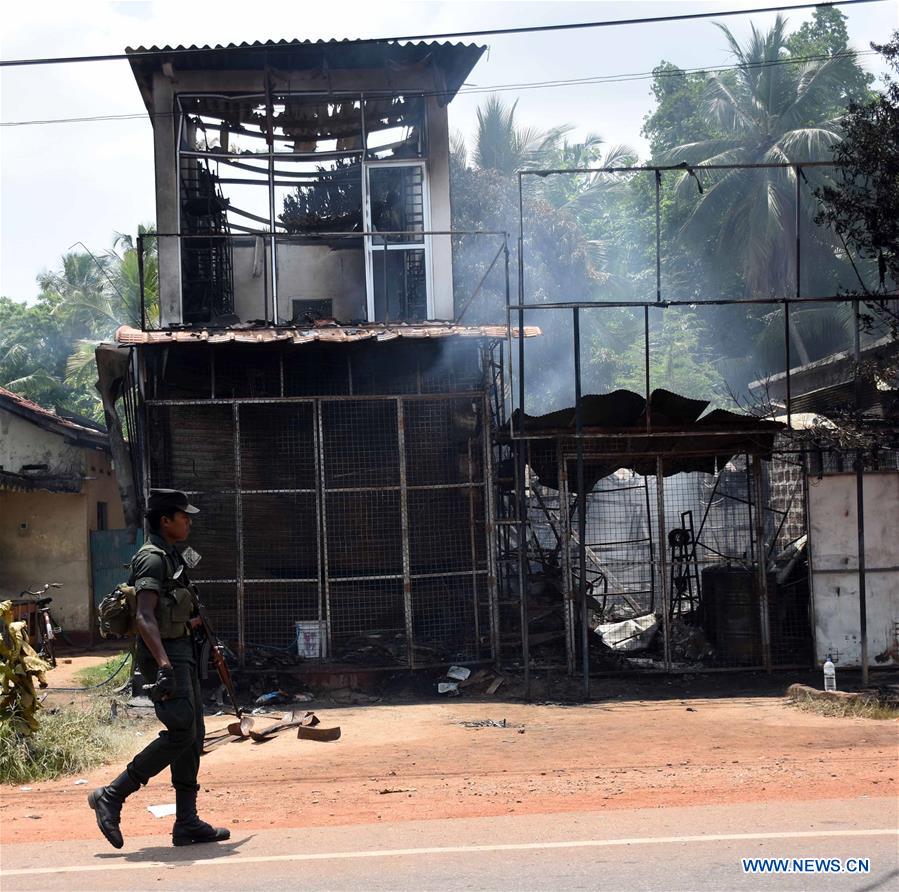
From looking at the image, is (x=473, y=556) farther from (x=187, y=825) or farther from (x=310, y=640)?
(x=187, y=825)

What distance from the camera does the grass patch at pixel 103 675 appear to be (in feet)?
43.7

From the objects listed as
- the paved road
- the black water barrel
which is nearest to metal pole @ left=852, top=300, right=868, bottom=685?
the black water barrel

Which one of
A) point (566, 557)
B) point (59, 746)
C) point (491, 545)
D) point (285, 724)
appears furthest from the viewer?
point (491, 545)

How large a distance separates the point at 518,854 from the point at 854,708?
19.9 ft

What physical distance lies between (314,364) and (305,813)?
7228 millimetres

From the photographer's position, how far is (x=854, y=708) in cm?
1046

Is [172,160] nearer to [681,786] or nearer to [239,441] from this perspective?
[239,441]

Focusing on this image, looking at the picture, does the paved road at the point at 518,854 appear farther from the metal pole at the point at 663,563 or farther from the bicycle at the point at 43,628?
the bicycle at the point at 43,628

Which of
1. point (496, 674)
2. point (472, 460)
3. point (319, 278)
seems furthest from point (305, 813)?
point (319, 278)

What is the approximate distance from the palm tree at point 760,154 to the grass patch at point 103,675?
956 inches

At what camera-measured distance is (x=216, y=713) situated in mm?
11672

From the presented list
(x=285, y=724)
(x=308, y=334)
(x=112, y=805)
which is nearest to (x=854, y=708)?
(x=285, y=724)

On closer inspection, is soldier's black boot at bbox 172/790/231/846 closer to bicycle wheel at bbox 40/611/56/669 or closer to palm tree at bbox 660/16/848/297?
bicycle wheel at bbox 40/611/56/669
